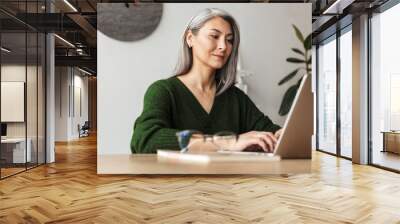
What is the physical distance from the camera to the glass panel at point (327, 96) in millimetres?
11016

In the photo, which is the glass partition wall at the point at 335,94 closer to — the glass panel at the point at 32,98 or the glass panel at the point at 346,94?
the glass panel at the point at 346,94

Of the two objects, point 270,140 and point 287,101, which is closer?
point 270,140

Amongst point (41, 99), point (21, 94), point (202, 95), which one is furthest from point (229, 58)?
point (41, 99)

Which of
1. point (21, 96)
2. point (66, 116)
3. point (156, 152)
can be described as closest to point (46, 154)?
point (21, 96)

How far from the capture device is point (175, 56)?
3.56 metres

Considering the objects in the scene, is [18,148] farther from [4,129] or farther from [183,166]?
[183,166]

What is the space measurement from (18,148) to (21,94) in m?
1.00

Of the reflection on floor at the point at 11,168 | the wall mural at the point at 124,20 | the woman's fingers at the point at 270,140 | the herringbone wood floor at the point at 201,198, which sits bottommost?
the herringbone wood floor at the point at 201,198

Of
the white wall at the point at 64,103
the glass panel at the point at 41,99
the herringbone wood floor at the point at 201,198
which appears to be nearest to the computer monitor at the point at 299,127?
the herringbone wood floor at the point at 201,198

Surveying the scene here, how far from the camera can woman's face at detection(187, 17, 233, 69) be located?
3182 millimetres

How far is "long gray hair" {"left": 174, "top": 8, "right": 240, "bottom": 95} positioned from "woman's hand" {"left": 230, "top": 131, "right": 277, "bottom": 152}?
50 cm

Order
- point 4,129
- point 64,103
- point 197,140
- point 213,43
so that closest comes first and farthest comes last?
point 197,140 → point 213,43 → point 4,129 → point 64,103

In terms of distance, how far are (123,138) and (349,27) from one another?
25.1ft

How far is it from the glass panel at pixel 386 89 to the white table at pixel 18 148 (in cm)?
694
